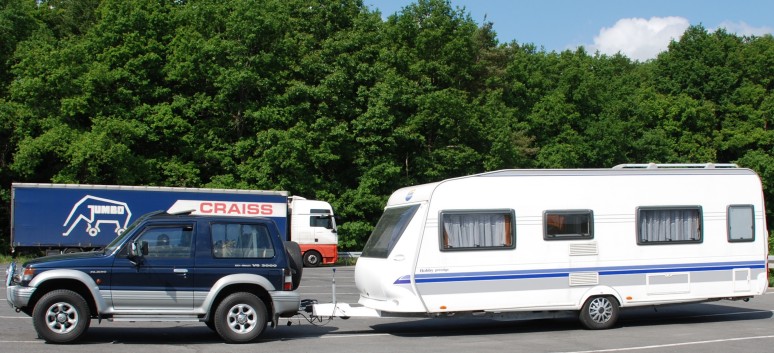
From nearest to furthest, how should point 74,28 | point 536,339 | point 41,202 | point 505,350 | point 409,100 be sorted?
1. point 505,350
2. point 536,339
3. point 41,202
4. point 409,100
5. point 74,28

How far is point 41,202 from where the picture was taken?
97.9 feet

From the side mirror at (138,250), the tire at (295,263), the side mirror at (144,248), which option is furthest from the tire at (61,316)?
the tire at (295,263)

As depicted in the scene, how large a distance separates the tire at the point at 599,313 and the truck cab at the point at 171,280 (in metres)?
5.30

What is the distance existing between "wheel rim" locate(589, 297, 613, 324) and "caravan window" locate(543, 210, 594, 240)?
1184 millimetres

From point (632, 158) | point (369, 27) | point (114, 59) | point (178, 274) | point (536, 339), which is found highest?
point (369, 27)

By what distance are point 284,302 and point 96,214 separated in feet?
65.9

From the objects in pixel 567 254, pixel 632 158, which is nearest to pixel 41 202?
pixel 567 254

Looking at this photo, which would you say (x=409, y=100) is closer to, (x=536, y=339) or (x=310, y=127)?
(x=310, y=127)

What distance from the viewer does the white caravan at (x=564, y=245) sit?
13.5 m

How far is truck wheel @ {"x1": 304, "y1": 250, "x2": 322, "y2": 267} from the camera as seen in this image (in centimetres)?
3497

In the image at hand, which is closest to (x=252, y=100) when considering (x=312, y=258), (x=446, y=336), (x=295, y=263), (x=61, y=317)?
(x=312, y=258)

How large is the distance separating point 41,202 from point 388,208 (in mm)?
19697

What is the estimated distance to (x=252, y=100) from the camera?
138 ft

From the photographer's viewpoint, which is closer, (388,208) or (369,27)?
(388,208)
